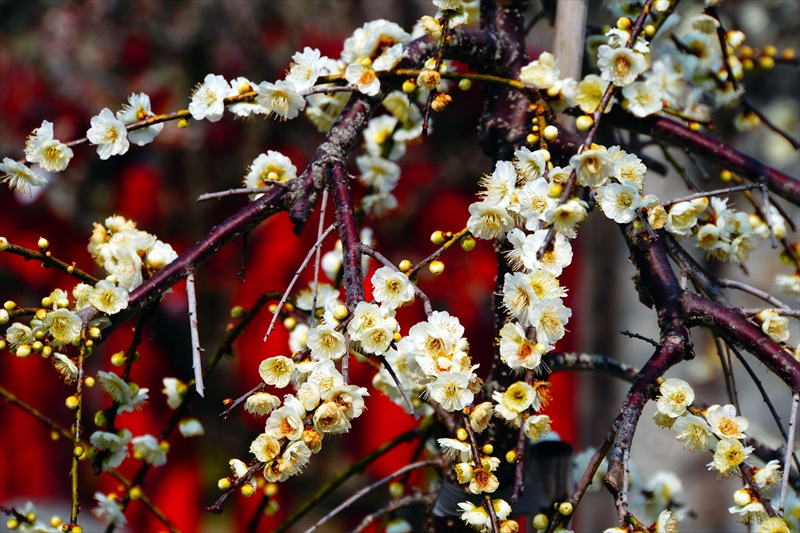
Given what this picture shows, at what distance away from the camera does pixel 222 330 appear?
153 inches

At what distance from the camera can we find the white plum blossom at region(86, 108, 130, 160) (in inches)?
32.9

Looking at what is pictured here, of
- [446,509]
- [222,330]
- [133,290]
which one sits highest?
[222,330]

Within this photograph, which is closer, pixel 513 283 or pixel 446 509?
pixel 513 283

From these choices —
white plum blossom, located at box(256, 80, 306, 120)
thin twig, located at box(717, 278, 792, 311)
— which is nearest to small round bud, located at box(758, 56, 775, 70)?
thin twig, located at box(717, 278, 792, 311)

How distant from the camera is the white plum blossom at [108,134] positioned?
84 cm

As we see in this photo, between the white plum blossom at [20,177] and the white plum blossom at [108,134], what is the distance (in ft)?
0.26

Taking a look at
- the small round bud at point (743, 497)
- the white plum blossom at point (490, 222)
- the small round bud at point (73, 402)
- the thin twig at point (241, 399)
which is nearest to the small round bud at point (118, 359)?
the small round bud at point (73, 402)

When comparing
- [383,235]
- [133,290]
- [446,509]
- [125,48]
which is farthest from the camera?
[125,48]

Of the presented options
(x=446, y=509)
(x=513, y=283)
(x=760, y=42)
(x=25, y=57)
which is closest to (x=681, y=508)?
(x=446, y=509)

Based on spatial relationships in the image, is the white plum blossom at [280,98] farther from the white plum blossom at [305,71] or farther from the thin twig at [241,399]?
the thin twig at [241,399]

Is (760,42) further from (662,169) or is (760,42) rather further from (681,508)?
(681,508)

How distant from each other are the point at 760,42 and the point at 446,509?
244cm

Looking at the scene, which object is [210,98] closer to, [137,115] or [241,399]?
[137,115]

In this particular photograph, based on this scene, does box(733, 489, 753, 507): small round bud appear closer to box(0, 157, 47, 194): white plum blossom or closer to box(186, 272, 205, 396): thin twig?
box(186, 272, 205, 396): thin twig
